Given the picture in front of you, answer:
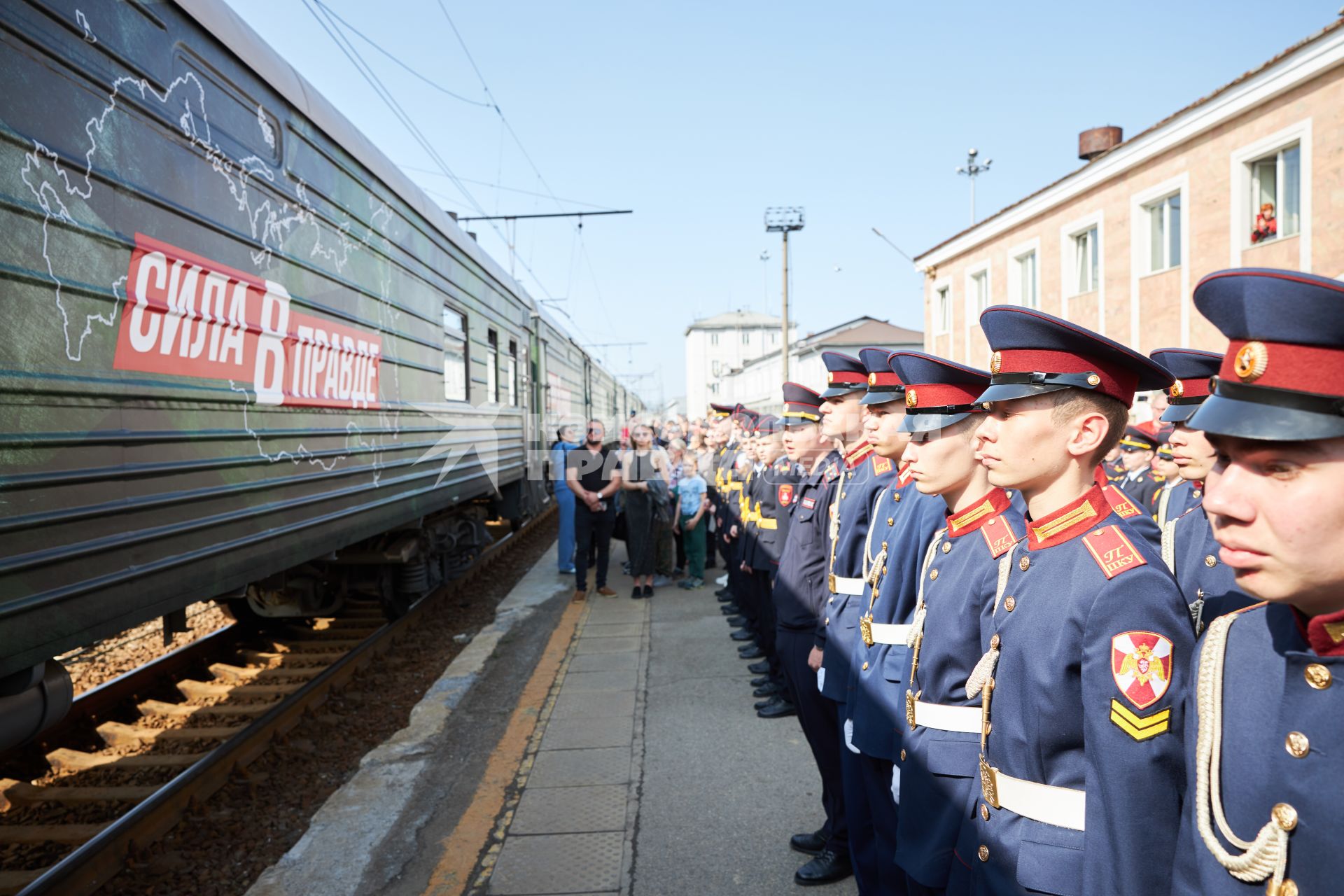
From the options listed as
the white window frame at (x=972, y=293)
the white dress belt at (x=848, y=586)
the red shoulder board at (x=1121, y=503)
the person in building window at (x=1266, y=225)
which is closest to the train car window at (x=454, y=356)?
the white dress belt at (x=848, y=586)

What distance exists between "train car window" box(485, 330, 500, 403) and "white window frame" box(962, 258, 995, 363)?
41.6 ft

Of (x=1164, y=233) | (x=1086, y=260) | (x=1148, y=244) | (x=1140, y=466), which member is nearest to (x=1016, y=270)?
(x=1086, y=260)

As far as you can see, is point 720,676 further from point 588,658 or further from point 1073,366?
point 1073,366

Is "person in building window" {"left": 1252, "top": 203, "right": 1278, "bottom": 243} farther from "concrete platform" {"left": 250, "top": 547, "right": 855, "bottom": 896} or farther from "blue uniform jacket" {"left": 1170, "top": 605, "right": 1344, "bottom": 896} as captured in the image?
"blue uniform jacket" {"left": 1170, "top": 605, "right": 1344, "bottom": 896}

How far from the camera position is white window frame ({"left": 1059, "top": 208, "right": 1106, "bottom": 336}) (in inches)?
584

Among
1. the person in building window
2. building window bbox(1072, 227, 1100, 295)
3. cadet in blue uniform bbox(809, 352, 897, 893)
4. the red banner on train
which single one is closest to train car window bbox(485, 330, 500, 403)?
the red banner on train

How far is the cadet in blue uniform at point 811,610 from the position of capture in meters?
3.21

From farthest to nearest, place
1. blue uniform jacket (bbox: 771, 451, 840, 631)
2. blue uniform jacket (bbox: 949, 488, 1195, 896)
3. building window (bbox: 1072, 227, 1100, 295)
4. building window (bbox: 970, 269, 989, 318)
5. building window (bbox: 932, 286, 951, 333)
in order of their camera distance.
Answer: building window (bbox: 932, 286, 951, 333), building window (bbox: 970, 269, 989, 318), building window (bbox: 1072, 227, 1100, 295), blue uniform jacket (bbox: 771, 451, 840, 631), blue uniform jacket (bbox: 949, 488, 1195, 896)

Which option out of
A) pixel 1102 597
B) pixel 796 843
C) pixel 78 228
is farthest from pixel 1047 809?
pixel 78 228

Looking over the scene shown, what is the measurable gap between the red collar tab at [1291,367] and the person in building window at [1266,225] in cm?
1256

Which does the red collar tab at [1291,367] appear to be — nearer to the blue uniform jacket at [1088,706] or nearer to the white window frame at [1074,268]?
the blue uniform jacket at [1088,706]

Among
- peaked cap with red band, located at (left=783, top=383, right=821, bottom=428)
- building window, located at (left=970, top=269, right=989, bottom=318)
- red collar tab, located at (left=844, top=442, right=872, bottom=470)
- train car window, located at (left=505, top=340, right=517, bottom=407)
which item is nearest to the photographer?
red collar tab, located at (left=844, top=442, right=872, bottom=470)

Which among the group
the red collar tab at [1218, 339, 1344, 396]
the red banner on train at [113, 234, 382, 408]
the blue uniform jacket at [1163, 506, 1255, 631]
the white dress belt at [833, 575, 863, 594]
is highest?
the red banner on train at [113, 234, 382, 408]

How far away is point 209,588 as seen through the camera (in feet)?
11.2
